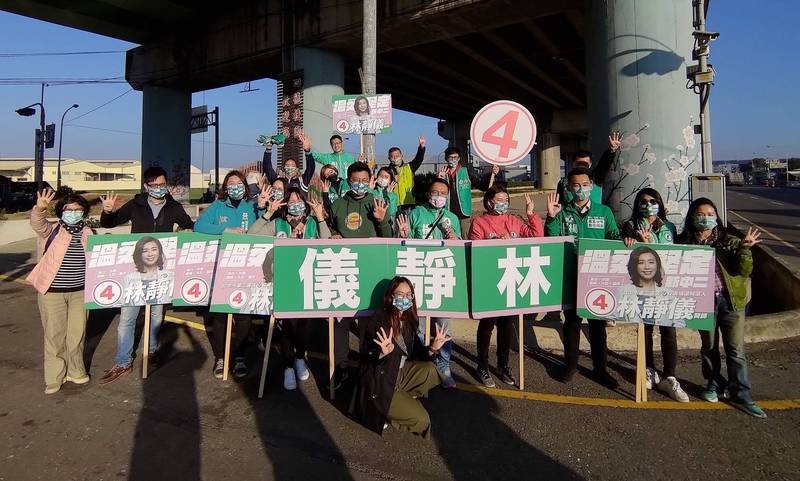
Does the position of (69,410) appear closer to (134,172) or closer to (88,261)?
(88,261)

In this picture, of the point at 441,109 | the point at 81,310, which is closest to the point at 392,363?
the point at 81,310

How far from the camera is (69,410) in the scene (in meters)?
3.67

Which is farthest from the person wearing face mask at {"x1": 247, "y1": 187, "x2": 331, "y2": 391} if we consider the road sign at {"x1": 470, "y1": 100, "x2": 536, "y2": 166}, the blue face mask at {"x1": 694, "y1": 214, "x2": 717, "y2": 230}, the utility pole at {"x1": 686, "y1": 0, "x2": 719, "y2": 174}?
the utility pole at {"x1": 686, "y1": 0, "x2": 719, "y2": 174}

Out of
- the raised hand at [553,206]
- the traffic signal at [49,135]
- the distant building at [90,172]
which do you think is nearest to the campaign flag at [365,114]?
the raised hand at [553,206]

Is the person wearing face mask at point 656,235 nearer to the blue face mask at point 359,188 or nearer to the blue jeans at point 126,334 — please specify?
the blue face mask at point 359,188

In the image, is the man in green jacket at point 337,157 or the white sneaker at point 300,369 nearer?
the white sneaker at point 300,369

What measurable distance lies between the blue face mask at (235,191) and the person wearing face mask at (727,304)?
4.24m

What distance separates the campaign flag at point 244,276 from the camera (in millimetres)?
4043

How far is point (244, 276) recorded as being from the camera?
4.06m

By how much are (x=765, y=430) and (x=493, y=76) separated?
23054 millimetres

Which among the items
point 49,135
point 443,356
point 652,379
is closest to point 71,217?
point 443,356

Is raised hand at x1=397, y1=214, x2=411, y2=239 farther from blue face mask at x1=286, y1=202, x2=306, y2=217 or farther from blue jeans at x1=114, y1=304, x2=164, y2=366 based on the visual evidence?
blue jeans at x1=114, y1=304, x2=164, y2=366

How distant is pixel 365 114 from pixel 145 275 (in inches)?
168

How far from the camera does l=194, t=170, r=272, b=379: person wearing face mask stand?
4297 mm
